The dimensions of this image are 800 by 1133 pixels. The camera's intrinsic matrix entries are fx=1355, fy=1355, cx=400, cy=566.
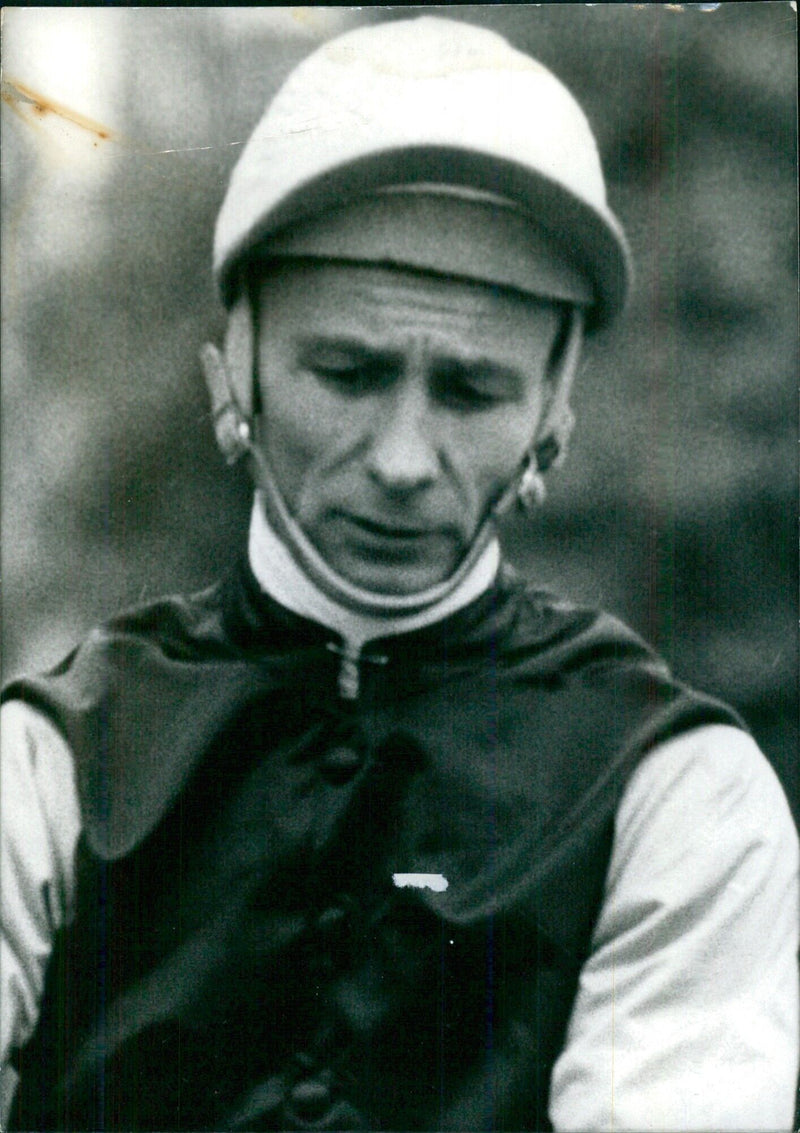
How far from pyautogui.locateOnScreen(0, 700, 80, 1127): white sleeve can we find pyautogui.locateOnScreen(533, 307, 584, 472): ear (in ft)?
3.21

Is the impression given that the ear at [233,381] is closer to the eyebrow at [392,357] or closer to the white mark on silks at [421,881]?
the eyebrow at [392,357]

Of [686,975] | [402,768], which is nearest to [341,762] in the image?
[402,768]

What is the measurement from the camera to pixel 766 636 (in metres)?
2.36

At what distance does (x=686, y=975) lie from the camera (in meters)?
2.17

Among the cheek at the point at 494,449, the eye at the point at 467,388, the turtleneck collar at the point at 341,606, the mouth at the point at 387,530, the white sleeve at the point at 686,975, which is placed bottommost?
the white sleeve at the point at 686,975

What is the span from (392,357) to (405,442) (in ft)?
0.46

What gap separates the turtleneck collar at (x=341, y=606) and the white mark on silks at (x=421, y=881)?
375mm

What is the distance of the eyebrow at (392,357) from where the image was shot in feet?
7.30

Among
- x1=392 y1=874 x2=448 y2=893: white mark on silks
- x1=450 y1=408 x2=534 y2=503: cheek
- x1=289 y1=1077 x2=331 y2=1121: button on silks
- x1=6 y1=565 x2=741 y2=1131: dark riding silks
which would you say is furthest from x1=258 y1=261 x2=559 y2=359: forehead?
x1=289 y1=1077 x2=331 y2=1121: button on silks

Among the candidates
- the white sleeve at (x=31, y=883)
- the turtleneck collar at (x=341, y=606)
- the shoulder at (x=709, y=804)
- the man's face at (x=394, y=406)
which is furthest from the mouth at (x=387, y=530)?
the white sleeve at (x=31, y=883)

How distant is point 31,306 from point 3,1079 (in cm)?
135

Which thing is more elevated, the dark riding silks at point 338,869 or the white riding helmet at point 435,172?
the white riding helmet at point 435,172

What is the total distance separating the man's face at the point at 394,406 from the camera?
2.22 m

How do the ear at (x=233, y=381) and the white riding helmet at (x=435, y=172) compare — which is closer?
the white riding helmet at (x=435, y=172)
